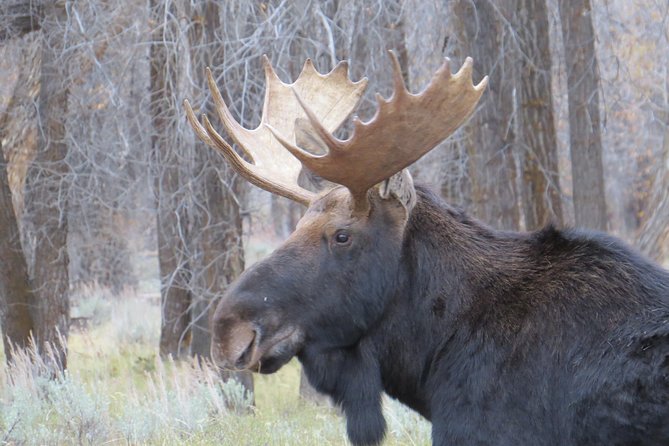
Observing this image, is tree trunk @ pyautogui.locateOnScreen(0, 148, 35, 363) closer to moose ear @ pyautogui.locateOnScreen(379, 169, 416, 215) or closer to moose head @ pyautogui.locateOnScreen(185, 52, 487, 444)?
moose head @ pyautogui.locateOnScreen(185, 52, 487, 444)

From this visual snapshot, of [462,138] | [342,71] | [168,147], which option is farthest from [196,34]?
[342,71]

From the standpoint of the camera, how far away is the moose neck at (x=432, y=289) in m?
4.20

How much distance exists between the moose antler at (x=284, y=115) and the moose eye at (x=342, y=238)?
0.62 meters

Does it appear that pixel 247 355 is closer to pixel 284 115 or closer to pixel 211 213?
pixel 284 115

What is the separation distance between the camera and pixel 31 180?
11438 mm

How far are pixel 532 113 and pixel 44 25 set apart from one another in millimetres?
5671

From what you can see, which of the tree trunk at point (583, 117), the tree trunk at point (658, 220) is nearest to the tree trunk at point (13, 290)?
the tree trunk at point (583, 117)

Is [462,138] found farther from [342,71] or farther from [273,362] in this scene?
[273,362]

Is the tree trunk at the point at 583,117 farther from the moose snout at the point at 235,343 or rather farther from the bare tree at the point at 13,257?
the bare tree at the point at 13,257

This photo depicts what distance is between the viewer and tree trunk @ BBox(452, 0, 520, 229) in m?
8.12

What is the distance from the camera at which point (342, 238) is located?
14.2ft

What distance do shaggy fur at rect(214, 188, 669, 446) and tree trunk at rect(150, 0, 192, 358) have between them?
4.46 metres

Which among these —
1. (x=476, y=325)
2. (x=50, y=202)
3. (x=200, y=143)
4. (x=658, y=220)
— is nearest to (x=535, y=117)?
(x=658, y=220)

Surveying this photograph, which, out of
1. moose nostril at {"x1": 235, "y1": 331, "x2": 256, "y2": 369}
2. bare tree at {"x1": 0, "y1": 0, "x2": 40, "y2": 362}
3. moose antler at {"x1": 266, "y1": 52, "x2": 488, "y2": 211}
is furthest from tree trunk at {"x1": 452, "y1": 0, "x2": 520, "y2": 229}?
bare tree at {"x1": 0, "y1": 0, "x2": 40, "y2": 362}
